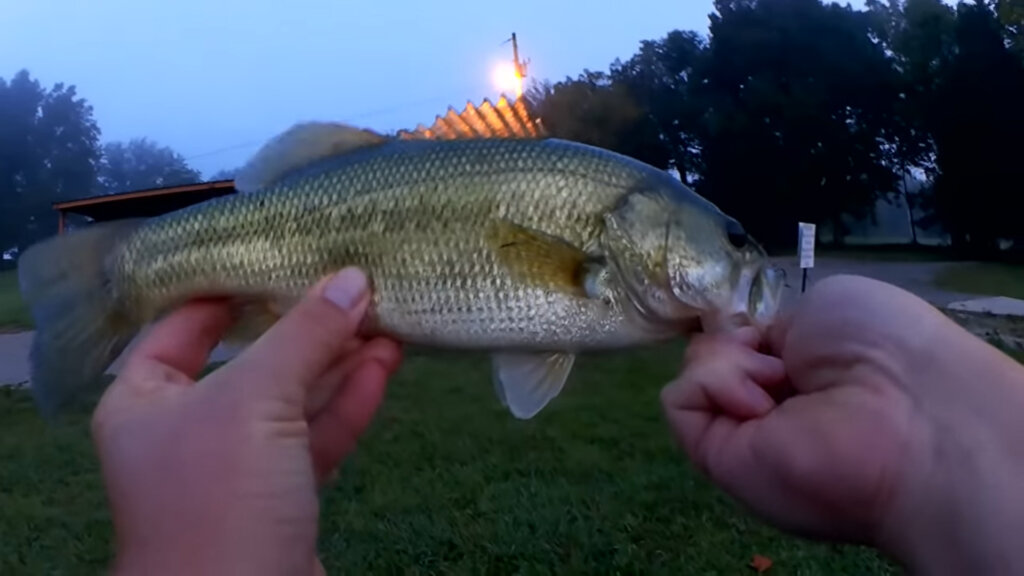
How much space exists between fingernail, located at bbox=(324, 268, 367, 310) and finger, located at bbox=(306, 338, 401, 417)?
15 centimetres

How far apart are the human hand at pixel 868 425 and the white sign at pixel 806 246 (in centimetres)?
822

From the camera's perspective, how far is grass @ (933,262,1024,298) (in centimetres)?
1772

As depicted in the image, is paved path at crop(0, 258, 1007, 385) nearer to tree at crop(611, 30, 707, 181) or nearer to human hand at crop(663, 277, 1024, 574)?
human hand at crop(663, 277, 1024, 574)

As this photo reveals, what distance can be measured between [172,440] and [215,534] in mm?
169

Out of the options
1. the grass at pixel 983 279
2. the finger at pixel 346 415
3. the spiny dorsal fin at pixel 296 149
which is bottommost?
the grass at pixel 983 279

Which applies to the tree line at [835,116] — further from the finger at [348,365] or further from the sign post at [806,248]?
the finger at [348,365]

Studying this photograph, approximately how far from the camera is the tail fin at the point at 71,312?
1896 millimetres

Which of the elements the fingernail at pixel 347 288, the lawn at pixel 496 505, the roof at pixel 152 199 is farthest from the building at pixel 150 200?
the fingernail at pixel 347 288

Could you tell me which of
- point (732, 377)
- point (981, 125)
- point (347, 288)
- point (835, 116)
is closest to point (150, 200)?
point (347, 288)

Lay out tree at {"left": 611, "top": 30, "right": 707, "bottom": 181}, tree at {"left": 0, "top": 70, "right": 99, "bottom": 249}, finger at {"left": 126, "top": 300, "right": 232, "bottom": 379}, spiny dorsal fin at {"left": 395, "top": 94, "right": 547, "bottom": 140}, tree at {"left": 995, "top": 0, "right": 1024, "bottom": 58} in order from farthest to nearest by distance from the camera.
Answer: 1. tree at {"left": 0, "top": 70, "right": 99, "bottom": 249}
2. tree at {"left": 611, "top": 30, "right": 707, "bottom": 181}
3. tree at {"left": 995, "top": 0, "right": 1024, "bottom": 58}
4. spiny dorsal fin at {"left": 395, "top": 94, "right": 547, "bottom": 140}
5. finger at {"left": 126, "top": 300, "right": 232, "bottom": 379}

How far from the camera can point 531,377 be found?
181 cm

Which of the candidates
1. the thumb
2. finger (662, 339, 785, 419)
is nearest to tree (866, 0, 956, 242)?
finger (662, 339, 785, 419)

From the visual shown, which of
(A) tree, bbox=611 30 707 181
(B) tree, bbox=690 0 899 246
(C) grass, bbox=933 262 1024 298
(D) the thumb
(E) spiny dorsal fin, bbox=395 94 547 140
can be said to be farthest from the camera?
(A) tree, bbox=611 30 707 181

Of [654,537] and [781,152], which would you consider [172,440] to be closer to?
[654,537]
